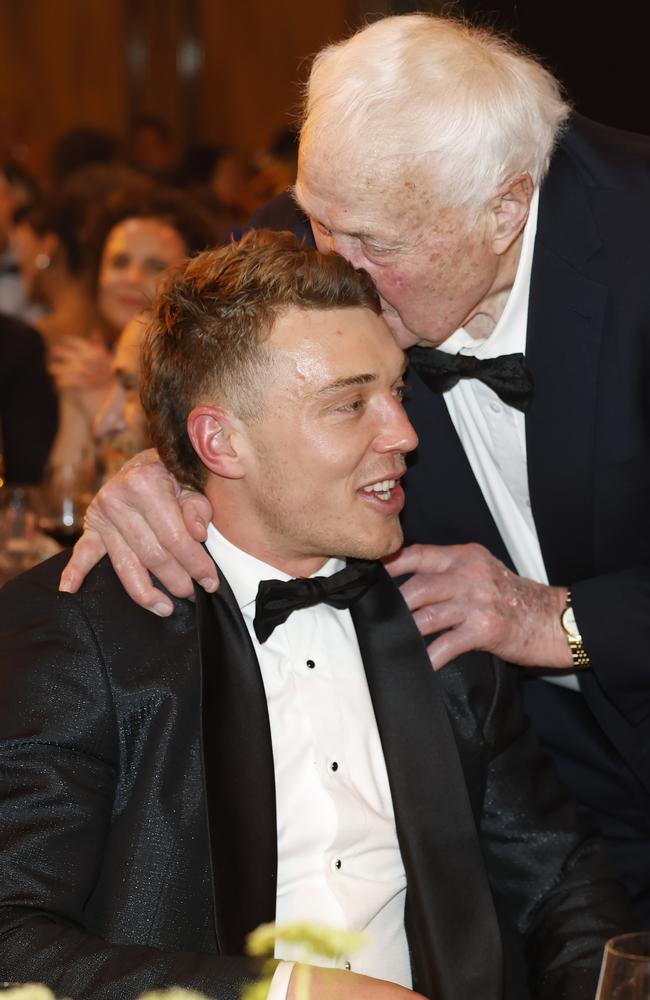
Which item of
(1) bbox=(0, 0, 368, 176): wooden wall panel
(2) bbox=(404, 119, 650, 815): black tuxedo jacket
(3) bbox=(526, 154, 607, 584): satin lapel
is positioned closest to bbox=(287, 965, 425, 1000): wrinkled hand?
(2) bbox=(404, 119, 650, 815): black tuxedo jacket

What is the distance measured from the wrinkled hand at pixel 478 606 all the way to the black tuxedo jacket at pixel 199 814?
0.24ft

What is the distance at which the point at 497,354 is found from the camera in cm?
260

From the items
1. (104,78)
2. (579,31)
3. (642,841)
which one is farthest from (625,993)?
(104,78)

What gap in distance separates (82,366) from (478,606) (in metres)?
2.89

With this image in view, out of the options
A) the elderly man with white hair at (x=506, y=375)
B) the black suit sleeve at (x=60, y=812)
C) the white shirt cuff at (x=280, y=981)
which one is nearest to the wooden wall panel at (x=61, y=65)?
the elderly man with white hair at (x=506, y=375)

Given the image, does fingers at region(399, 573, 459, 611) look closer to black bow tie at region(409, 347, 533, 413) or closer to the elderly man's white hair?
black bow tie at region(409, 347, 533, 413)

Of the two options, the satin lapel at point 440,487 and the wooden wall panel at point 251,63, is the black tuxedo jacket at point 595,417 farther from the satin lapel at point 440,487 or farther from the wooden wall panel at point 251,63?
the wooden wall panel at point 251,63

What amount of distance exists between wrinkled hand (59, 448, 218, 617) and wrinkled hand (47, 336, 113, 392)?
275cm

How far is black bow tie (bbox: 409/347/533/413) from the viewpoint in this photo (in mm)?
2502

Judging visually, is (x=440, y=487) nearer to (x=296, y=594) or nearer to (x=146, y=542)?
(x=296, y=594)

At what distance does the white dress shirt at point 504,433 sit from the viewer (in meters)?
2.56

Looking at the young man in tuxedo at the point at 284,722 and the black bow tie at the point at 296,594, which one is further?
the black bow tie at the point at 296,594

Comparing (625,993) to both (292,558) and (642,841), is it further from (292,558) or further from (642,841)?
(642,841)

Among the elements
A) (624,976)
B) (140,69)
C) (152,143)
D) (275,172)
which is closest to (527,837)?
(624,976)
